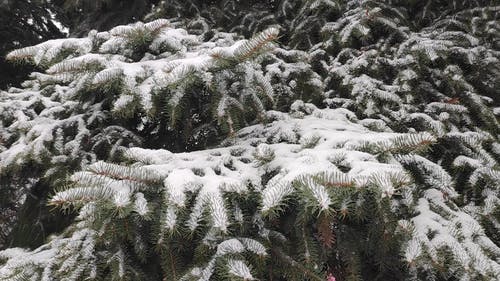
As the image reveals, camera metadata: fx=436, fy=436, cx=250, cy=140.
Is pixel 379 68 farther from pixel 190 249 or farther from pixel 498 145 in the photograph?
pixel 190 249

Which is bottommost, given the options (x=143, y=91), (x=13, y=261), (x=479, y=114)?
(x=13, y=261)

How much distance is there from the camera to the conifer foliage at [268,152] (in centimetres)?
177

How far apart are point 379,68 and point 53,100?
7.78 feet

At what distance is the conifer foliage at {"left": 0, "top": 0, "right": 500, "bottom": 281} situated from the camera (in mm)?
1767

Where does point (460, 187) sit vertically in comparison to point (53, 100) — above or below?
below

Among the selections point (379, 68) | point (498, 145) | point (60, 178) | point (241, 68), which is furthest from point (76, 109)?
point (498, 145)

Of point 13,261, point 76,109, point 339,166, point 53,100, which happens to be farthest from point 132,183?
point 53,100

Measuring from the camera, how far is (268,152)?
201cm

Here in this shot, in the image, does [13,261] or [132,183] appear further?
[13,261]

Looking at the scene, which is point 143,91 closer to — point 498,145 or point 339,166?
point 339,166

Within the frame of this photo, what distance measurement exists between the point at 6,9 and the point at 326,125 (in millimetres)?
4537

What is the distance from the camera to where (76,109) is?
294 cm

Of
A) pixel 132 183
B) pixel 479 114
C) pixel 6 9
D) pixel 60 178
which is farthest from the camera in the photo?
pixel 6 9

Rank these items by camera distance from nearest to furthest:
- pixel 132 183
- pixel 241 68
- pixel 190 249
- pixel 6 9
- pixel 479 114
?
1. pixel 132 183
2. pixel 190 249
3. pixel 241 68
4. pixel 479 114
5. pixel 6 9
